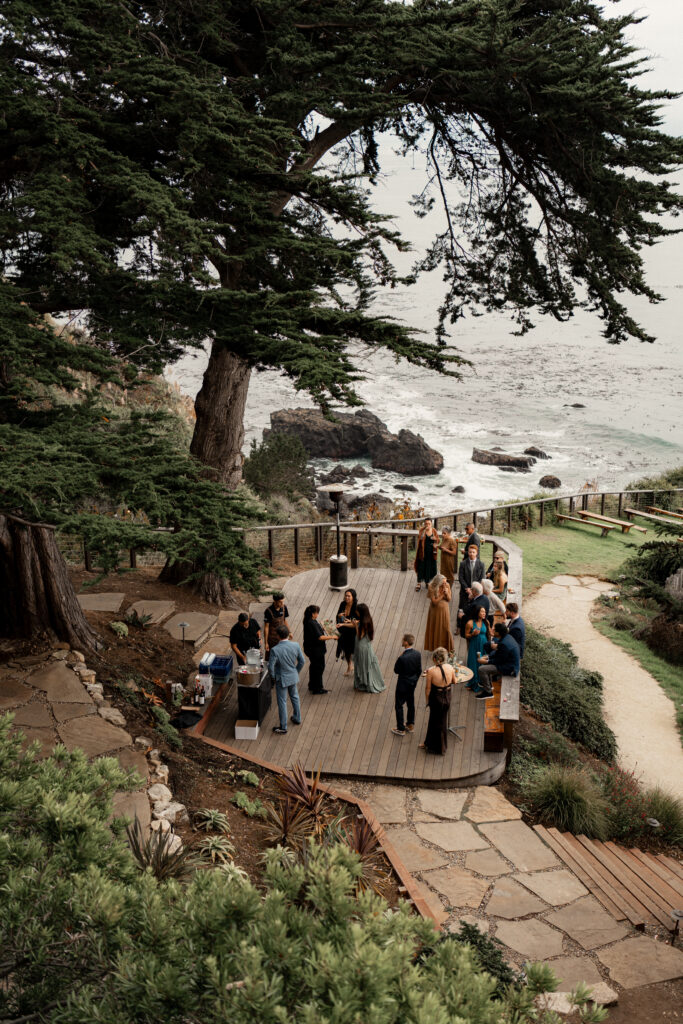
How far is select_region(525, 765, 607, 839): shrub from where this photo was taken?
9289 mm

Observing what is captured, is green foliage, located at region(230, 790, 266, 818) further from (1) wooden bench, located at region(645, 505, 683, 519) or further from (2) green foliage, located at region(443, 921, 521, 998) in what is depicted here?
(1) wooden bench, located at region(645, 505, 683, 519)

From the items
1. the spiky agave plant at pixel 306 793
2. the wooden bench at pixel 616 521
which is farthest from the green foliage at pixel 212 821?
the wooden bench at pixel 616 521

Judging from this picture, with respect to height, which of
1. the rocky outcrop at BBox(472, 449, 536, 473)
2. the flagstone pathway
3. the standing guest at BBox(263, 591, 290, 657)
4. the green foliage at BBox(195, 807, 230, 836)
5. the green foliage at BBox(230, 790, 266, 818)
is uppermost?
the standing guest at BBox(263, 591, 290, 657)

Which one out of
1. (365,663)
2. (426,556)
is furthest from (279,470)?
(365,663)

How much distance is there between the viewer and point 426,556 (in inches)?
563

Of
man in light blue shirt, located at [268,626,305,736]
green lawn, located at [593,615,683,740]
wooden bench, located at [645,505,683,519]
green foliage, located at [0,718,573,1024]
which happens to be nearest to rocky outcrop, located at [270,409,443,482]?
wooden bench, located at [645,505,683,519]

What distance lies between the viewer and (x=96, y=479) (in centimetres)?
723

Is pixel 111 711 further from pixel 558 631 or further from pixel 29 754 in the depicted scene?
pixel 558 631

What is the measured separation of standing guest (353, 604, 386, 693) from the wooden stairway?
308cm

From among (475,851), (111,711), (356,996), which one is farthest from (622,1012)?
(111,711)

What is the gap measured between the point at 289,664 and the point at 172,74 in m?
7.41

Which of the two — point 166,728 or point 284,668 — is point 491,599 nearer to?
point 284,668

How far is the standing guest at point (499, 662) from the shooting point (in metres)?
10.0

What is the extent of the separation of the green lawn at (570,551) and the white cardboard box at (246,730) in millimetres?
10425
